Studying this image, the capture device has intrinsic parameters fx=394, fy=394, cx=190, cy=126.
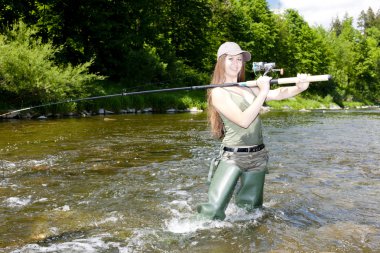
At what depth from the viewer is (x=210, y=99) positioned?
222 inches

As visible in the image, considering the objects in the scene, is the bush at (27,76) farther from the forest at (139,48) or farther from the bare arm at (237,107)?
the bare arm at (237,107)

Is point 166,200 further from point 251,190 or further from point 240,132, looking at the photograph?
point 240,132

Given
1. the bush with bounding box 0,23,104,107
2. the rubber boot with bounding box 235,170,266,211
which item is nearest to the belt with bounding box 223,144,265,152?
the rubber boot with bounding box 235,170,266,211

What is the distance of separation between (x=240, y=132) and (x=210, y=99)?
0.69 m

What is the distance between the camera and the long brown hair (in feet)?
17.8

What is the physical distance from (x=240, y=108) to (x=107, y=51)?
3688 cm

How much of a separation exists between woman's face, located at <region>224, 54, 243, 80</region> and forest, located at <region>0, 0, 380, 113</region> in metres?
6.16

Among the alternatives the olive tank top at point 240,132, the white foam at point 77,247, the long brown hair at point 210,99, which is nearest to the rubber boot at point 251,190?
the olive tank top at point 240,132

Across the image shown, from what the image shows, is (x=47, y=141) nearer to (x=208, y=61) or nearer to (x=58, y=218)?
(x=58, y=218)

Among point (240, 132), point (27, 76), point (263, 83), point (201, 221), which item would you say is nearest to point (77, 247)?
point (201, 221)

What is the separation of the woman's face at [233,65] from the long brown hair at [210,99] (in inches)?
2.4

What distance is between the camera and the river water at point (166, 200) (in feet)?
Answer: 16.9

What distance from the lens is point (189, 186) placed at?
8234mm

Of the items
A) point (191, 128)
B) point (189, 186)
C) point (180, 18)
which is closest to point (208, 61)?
point (180, 18)
